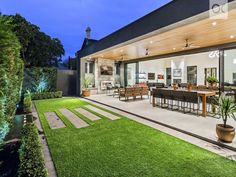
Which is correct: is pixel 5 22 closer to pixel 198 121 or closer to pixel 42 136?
pixel 42 136

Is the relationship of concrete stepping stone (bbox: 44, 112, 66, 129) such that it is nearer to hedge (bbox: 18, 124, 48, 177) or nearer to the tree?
hedge (bbox: 18, 124, 48, 177)

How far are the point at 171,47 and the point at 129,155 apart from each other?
22.1 feet

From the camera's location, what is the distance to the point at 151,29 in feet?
17.2

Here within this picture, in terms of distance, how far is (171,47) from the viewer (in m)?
8.21

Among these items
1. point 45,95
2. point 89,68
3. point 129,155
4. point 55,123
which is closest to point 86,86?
point 89,68

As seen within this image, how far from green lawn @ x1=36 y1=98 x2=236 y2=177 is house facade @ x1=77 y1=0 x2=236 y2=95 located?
9.86 ft

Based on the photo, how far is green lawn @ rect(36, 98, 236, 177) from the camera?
238 centimetres

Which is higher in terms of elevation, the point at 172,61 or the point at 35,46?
the point at 35,46

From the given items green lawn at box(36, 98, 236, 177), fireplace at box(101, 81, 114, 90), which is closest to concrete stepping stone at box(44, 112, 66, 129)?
green lawn at box(36, 98, 236, 177)

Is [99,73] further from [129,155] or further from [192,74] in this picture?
[129,155]

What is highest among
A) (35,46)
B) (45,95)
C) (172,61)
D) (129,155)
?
(35,46)

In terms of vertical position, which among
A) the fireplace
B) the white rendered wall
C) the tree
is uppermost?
the tree

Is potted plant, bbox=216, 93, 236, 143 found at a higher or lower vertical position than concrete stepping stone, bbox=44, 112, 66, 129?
higher

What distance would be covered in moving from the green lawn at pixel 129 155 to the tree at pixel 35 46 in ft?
36.5
